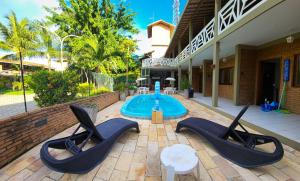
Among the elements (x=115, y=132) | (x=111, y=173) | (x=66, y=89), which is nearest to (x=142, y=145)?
(x=115, y=132)

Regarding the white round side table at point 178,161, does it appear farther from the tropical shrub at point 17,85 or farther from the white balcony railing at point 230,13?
the tropical shrub at point 17,85

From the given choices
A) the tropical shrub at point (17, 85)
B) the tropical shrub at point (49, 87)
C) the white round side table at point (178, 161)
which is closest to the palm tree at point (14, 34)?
the tropical shrub at point (17, 85)

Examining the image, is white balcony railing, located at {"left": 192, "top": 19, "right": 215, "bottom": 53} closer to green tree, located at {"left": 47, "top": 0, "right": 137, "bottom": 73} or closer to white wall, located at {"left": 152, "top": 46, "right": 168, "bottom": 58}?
green tree, located at {"left": 47, "top": 0, "right": 137, "bottom": 73}

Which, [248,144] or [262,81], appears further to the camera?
[262,81]

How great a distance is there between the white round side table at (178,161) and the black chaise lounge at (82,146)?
1.19 meters

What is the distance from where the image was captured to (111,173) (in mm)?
2342

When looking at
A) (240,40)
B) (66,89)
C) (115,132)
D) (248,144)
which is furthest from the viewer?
(240,40)

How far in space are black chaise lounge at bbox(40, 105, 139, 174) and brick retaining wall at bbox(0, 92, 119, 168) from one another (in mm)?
790

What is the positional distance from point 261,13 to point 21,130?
21.2 feet

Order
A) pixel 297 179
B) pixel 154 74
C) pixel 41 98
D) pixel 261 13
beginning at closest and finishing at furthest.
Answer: pixel 297 179 → pixel 261 13 → pixel 41 98 → pixel 154 74

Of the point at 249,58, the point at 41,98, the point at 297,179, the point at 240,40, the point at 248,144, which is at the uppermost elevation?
the point at 240,40

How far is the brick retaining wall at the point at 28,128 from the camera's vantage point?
101 inches

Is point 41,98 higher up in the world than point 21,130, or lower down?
higher up

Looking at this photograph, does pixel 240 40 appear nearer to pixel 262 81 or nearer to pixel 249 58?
pixel 249 58
